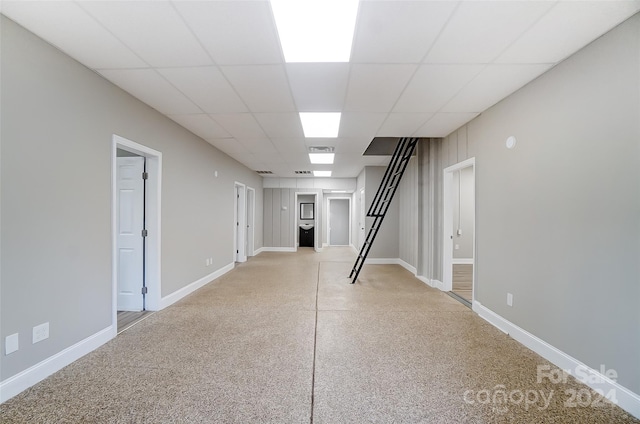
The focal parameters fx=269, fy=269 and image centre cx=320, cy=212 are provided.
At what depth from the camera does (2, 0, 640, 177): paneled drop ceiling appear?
1.72 meters

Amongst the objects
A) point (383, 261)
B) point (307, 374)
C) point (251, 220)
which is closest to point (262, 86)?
point (307, 374)

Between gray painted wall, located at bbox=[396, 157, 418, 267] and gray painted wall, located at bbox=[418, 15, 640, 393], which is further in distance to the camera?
gray painted wall, located at bbox=[396, 157, 418, 267]

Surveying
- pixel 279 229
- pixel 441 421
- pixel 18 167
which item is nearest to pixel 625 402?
pixel 441 421

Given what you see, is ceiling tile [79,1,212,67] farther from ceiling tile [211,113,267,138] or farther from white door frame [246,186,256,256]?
white door frame [246,186,256,256]

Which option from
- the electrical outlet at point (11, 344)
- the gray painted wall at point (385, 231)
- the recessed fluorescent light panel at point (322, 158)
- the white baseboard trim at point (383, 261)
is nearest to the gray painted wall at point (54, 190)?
the electrical outlet at point (11, 344)

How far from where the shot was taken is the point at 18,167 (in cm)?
188

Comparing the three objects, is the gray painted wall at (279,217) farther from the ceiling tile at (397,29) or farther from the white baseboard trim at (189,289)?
the ceiling tile at (397,29)

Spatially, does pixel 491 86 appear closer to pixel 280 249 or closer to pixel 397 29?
pixel 397 29

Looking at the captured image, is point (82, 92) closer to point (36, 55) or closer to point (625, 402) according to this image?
point (36, 55)

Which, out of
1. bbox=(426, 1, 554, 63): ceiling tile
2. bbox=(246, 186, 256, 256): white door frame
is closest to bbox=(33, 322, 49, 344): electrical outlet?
bbox=(426, 1, 554, 63): ceiling tile

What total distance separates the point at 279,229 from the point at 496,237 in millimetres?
7186

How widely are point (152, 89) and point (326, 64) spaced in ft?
6.10

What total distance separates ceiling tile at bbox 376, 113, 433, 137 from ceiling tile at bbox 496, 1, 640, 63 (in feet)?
4.21

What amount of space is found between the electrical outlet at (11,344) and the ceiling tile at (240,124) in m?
2.79
